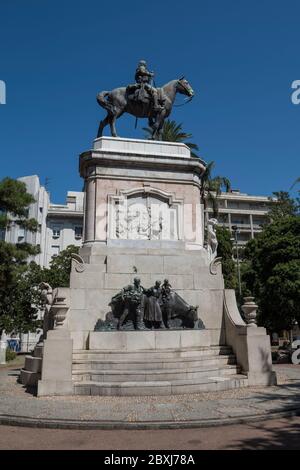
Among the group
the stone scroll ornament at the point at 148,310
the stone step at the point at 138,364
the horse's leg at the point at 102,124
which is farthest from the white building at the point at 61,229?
the stone step at the point at 138,364

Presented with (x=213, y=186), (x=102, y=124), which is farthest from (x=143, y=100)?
(x=213, y=186)

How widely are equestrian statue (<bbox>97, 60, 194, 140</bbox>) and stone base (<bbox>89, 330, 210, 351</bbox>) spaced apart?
8.03 metres

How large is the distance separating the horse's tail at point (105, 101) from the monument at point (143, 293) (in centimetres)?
4

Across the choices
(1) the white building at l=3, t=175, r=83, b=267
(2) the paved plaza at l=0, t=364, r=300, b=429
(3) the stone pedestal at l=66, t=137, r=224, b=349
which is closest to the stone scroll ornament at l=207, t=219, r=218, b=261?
(3) the stone pedestal at l=66, t=137, r=224, b=349

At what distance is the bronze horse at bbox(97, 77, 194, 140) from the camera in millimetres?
16234

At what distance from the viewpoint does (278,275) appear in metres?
27.8

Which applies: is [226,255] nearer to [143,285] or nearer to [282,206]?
[282,206]

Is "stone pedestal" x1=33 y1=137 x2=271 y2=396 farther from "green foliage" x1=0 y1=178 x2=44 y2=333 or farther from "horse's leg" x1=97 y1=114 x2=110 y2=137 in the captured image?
"green foliage" x1=0 y1=178 x2=44 y2=333

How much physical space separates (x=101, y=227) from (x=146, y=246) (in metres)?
1.78

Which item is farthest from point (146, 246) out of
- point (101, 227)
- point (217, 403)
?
point (217, 403)

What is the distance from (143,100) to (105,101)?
5.10ft

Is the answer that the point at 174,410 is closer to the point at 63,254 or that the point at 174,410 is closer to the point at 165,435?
the point at 165,435

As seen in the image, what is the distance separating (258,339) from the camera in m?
12.0

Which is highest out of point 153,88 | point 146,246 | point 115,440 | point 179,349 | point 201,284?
point 153,88
